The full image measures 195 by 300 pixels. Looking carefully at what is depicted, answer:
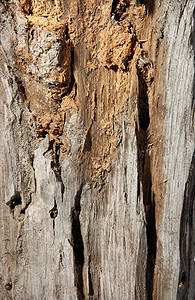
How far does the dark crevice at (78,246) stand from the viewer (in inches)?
34.8

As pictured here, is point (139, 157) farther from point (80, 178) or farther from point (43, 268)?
point (43, 268)

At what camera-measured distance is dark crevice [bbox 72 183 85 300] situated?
88cm

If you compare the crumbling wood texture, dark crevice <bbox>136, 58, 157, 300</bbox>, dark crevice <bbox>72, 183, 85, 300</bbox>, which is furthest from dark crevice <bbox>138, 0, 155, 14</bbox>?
dark crevice <bbox>72, 183, 85, 300</bbox>

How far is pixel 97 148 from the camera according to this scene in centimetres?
87

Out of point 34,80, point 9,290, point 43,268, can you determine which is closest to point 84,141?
point 34,80

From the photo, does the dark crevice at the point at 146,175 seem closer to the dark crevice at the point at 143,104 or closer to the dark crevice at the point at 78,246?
the dark crevice at the point at 143,104

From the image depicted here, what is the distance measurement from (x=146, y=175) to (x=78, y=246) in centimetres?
34

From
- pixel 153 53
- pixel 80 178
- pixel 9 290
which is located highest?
pixel 153 53

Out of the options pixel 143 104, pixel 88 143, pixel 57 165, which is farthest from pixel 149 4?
pixel 57 165

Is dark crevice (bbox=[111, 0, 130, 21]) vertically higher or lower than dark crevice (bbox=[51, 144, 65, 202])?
higher

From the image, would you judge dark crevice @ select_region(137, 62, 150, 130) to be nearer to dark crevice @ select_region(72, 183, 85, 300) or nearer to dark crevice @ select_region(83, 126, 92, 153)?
dark crevice @ select_region(83, 126, 92, 153)

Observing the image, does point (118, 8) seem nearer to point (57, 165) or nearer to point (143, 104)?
point (143, 104)

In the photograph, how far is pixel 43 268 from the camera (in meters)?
0.91

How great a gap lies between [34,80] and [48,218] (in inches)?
17.8
